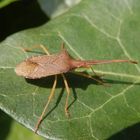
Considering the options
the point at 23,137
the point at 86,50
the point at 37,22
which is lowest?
the point at 23,137

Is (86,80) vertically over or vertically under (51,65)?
under

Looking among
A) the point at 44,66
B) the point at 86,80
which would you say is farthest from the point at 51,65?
the point at 86,80

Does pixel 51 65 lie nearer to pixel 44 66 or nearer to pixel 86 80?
pixel 44 66

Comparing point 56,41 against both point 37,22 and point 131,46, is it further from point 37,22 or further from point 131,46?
point 37,22

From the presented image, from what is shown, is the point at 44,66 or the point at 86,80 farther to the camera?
the point at 44,66

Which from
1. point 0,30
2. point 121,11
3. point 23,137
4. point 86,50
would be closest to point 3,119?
point 23,137
